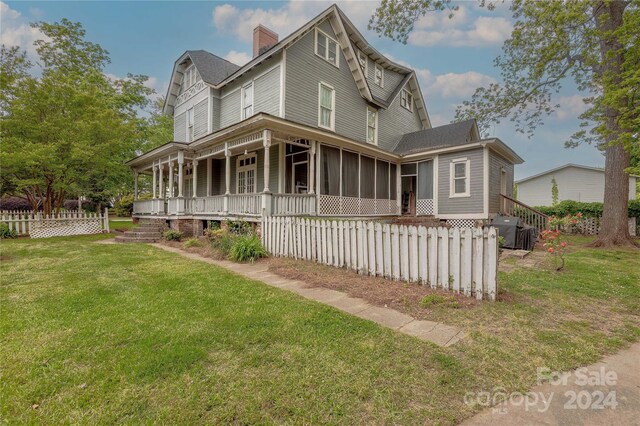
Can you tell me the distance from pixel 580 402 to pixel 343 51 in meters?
15.9

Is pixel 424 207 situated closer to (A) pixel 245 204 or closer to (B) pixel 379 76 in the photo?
(B) pixel 379 76

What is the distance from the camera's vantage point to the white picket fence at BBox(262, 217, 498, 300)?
4305mm

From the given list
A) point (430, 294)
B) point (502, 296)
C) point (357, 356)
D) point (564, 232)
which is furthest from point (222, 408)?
point (564, 232)

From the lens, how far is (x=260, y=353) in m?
2.79

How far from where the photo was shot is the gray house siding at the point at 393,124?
16861mm

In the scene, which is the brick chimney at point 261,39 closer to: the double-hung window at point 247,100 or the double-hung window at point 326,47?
the double-hung window at point 247,100

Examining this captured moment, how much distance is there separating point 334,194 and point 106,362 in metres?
9.96

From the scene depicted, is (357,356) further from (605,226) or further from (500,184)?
(500,184)

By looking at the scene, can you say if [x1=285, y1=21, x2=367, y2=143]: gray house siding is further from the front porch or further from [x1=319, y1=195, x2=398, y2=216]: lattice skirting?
[x1=319, y1=195, x2=398, y2=216]: lattice skirting

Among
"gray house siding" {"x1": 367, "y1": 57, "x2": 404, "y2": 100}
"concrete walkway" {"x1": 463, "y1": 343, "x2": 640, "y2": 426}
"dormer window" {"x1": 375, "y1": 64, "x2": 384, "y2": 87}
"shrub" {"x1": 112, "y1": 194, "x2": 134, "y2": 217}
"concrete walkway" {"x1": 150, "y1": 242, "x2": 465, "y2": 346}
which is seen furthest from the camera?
"shrub" {"x1": 112, "y1": 194, "x2": 134, "y2": 217}

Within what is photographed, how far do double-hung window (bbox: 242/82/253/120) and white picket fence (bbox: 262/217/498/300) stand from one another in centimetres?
815

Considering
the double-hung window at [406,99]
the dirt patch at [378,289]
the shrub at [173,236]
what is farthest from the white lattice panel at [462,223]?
the shrub at [173,236]

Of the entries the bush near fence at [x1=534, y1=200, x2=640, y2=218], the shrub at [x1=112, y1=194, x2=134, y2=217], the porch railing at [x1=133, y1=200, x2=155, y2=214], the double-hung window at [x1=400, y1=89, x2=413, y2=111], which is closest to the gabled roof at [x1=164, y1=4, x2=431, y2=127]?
the double-hung window at [x1=400, y1=89, x2=413, y2=111]

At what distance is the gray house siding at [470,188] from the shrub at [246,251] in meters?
9.78
